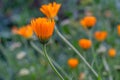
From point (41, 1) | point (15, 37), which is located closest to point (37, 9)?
point (41, 1)

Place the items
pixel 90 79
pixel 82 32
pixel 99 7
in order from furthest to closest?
pixel 99 7, pixel 82 32, pixel 90 79

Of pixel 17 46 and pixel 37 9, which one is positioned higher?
pixel 17 46

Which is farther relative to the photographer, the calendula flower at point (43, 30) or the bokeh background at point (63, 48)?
the bokeh background at point (63, 48)

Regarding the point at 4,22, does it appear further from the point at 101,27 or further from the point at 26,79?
the point at 26,79

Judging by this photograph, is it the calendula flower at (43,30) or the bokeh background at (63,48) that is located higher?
the calendula flower at (43,30)

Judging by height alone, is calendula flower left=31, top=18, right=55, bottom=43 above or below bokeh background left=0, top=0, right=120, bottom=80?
above

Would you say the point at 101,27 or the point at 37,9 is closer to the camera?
the point at 101,27

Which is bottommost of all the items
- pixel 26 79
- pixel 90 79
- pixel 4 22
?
pixel 4 22

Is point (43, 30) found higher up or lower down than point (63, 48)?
higher up

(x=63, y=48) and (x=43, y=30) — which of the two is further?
→ (x=63, y=48)

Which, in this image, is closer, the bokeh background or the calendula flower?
the calendula flower

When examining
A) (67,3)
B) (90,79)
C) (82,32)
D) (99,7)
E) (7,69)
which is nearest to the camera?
(90,79)
